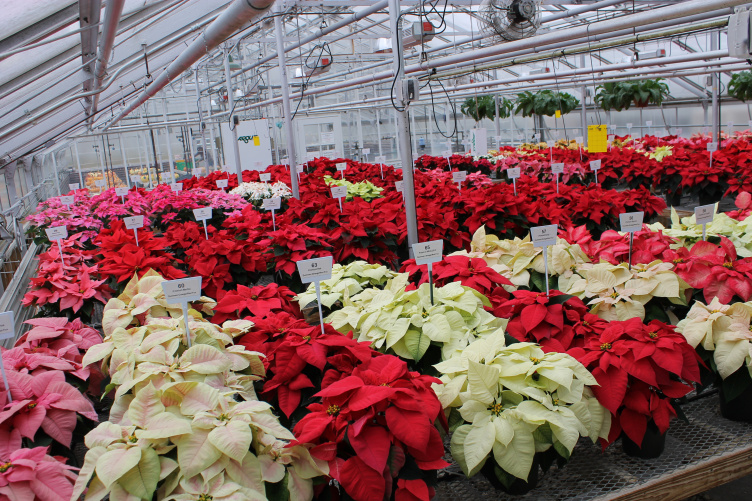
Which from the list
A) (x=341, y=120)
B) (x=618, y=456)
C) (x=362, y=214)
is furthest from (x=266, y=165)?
(x=618, y=456)

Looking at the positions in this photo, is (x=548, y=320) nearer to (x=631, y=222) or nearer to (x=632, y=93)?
(x=631, y=222)

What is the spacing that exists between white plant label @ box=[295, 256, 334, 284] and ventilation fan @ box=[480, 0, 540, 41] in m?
2.13

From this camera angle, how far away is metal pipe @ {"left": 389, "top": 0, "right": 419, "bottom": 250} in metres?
3.12

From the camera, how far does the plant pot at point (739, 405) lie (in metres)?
1.86

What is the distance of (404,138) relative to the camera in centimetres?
332

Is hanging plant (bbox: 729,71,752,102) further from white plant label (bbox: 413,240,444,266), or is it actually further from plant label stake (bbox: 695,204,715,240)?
white plant label (bbox: 413,240,444,266)

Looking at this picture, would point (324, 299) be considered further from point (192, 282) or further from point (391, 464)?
point (391, 464)

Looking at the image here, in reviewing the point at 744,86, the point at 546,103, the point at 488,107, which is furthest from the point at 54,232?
the point at 488,107

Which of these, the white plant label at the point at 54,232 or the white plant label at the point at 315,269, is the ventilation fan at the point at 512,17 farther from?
the white plant label at the point at 54,232

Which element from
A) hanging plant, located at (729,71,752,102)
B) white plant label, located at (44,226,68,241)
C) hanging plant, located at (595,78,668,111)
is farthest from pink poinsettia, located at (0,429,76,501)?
hanging plant, located at (595,78,668,111)

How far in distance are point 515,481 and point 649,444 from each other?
0.47 meters

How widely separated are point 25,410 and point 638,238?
268 cm

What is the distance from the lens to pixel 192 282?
1910 millimetres

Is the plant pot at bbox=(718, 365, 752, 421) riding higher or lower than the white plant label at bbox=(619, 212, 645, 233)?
lower
